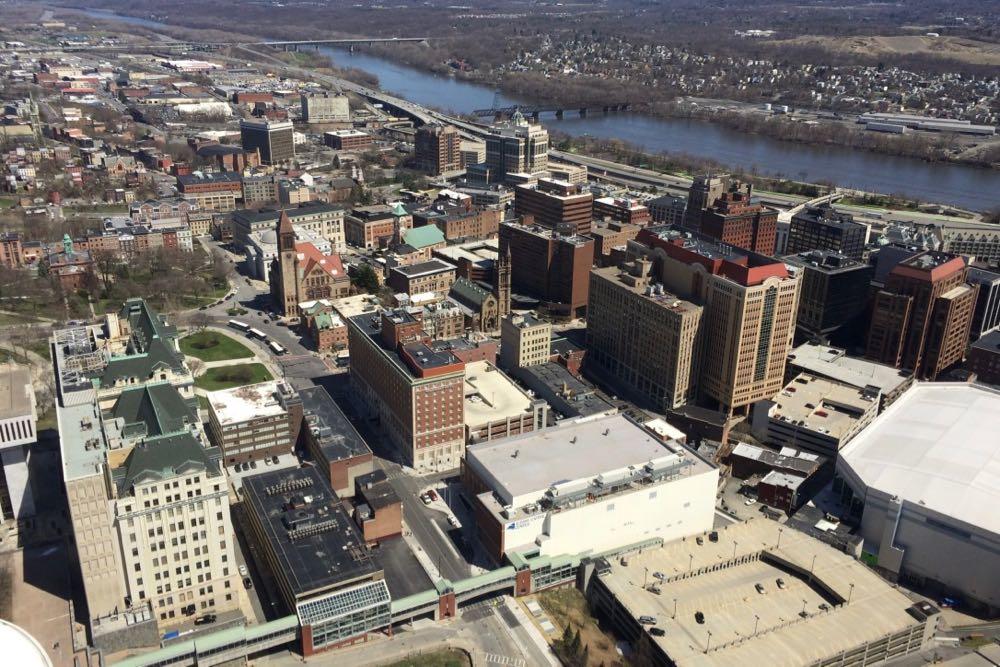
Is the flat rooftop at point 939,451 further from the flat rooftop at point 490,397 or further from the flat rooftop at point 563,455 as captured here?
the flat rooftop at point 490,397

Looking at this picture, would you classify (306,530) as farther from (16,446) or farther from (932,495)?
(932,495)

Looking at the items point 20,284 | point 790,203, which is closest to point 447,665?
point 20,284

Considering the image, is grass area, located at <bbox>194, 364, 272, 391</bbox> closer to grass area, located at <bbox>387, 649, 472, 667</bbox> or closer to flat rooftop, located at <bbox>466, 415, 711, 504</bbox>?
flat rooftop, located at <bbox>466, 415, 711, 504</bbox>

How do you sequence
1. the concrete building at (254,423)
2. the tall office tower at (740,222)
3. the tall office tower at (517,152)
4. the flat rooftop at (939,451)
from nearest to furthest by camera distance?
1. the flat rooftop at (939,451)
2. the concrete building at (254,423)
3. the tall office tower at (740,222)
4. the tall office tower at (517,152)

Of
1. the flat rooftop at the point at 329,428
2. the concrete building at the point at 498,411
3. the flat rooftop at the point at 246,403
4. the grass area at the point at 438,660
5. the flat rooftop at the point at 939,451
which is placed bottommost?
the grass area at the point at 438,660

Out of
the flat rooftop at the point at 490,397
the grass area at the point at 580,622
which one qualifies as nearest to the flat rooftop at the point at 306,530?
the grass area at the point at 580,622
